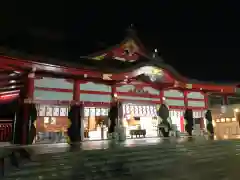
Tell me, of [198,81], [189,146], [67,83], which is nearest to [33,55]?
[67,83]

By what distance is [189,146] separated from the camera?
1211 cm

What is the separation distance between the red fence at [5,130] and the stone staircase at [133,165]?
10.4 m

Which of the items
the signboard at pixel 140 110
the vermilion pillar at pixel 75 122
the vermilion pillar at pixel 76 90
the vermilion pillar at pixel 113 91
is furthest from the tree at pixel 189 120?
the vermilion pillar at pixel 76 90

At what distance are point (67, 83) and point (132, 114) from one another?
273 inches

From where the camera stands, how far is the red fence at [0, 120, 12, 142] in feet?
55.0

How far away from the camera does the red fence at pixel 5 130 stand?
16.8m

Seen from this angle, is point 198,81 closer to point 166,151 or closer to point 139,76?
Answer: point 139,76

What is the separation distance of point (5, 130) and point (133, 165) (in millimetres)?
11926

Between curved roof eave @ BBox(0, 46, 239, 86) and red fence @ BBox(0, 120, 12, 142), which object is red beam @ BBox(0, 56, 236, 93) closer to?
curved roof eave @ BBox(0, 46, 239, 86)

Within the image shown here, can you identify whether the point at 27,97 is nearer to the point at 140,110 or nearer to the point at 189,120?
the point at 140,110

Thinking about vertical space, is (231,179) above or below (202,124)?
below

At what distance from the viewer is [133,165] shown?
30.3 feet

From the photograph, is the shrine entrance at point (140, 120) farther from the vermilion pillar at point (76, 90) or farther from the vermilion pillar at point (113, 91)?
the vermilion pillar at point (76, 90)

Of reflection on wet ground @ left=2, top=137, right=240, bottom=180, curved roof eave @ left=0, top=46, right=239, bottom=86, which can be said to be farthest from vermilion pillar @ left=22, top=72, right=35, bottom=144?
reflection on wet ground @ left=2, top=137, right=240, bottom=180
